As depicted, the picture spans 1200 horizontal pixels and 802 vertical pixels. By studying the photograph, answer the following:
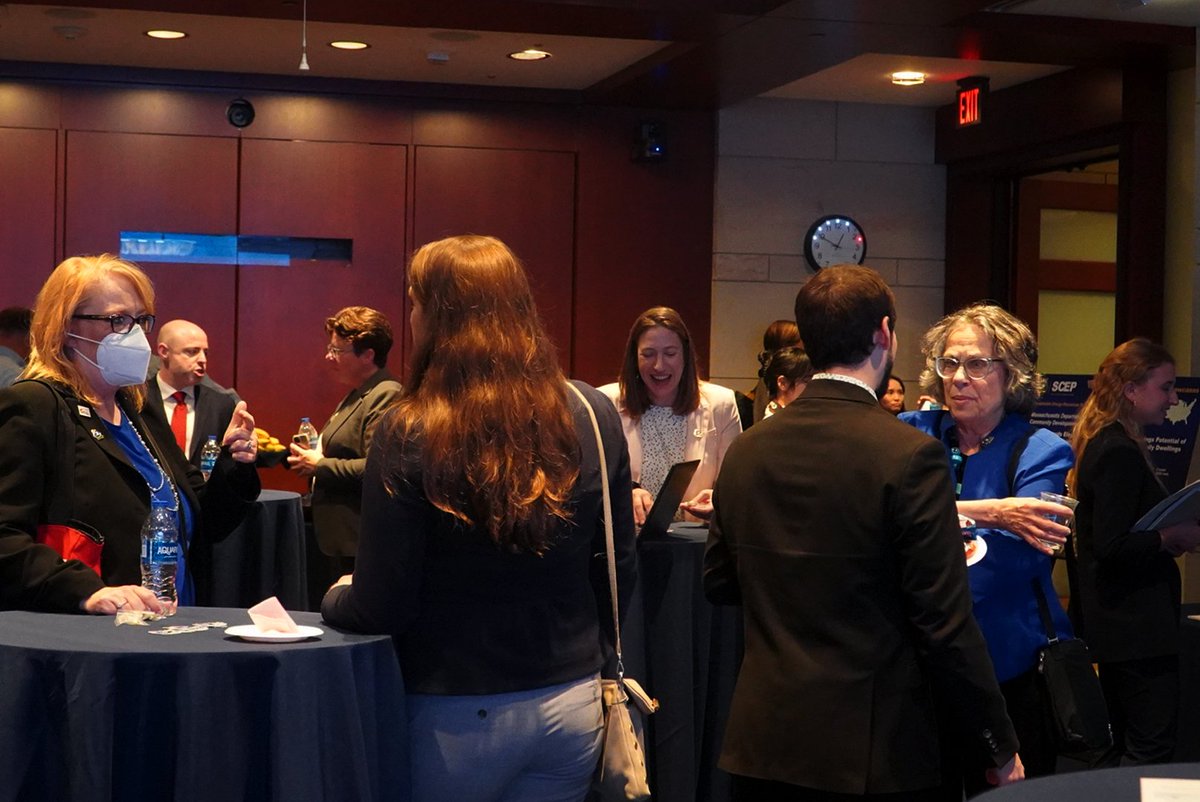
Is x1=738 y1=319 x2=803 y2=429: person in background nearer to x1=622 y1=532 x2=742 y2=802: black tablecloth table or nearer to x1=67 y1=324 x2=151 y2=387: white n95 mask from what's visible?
x1=622 y1=532 x2=742 y2=802: black tablecloth table

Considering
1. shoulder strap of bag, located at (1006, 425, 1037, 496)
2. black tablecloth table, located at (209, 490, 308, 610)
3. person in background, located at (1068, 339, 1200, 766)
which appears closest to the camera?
shoulder strap of bag, located at (1006, 425, 1037, 496)

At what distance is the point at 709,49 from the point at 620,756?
5.46 metres

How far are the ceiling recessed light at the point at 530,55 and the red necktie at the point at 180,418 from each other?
2719 mm

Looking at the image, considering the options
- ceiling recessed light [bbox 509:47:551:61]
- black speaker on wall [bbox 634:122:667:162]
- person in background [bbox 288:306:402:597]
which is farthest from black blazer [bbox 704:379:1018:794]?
black speaker on wall [bbox 634:122:667:162]

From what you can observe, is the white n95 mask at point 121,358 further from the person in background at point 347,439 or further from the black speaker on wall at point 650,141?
the black speaker on wall at point 650,141

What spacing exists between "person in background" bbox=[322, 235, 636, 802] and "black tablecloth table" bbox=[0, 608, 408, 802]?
0.07 meters

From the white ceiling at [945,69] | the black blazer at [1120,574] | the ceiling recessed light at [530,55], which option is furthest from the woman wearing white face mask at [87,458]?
the ceiling recessed light at [530,55]

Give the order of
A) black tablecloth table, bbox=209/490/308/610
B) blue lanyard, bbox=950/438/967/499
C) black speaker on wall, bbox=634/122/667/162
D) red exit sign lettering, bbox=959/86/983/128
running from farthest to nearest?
black speaker on wall, bbox=634/122/667/162
red exit sign lettering, bbox=959/86/983/128
black tablecloth table, bbox=209/490/308/610
blue lanyard, bbox=950/438/967/499

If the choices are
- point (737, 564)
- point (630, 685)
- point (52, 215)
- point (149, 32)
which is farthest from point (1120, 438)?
point (52, 215)

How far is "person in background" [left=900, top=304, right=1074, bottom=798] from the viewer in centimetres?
304

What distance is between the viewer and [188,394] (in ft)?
21.1

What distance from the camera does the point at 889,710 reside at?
8.12 ft

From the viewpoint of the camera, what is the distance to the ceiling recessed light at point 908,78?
8.37 metres

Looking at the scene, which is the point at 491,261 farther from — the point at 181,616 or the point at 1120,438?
the point at 1120,438
